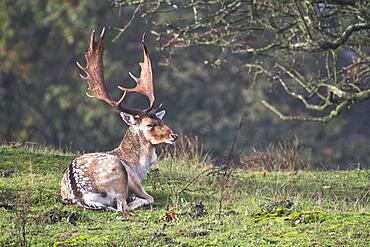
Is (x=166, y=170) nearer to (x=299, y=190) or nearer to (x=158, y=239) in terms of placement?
(x=299, y=190)

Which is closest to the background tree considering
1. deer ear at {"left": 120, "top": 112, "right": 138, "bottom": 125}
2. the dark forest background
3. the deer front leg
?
deer ear at {"left": 120, "top": 112, "right": 138, "bottom": 125}

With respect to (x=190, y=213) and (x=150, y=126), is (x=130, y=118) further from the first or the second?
(x=190, y=213)

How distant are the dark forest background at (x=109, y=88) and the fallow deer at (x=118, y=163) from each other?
15480 mm

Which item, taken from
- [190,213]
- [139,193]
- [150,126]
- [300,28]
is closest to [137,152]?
[150,126]

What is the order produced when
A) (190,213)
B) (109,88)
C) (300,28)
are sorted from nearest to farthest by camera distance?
(190,213) → (300,28) → (109,88)

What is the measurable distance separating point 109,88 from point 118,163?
17.2m

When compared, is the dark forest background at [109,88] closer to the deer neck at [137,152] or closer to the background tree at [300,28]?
the background tree at [300,28]

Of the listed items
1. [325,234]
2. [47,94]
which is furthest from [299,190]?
[47,94]

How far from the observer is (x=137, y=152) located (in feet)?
34.4

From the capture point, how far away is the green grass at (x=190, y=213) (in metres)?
7.70

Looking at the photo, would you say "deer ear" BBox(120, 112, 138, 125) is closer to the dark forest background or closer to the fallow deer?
the fallow deer

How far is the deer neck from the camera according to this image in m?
10.4

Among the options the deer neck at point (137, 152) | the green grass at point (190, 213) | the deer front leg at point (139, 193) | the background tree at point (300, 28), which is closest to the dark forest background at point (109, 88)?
the background tree at point (300, 28)

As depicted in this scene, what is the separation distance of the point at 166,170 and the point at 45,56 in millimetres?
16333
